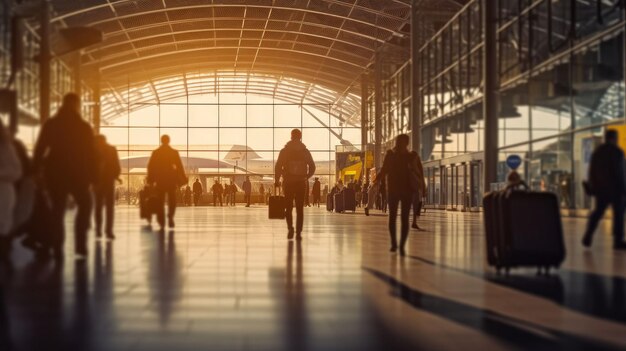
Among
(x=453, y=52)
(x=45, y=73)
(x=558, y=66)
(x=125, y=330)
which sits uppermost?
(x=453, y=52)

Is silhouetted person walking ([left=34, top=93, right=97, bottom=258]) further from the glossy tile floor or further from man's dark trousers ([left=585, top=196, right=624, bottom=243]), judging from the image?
man's dark trousers ([left=585, top=196, right=624, bottom=243])

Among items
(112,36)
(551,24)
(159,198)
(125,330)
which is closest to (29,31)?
(159,198)

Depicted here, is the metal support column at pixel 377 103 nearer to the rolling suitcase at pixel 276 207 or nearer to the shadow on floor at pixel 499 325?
the rolling suitcase at pixel 276 207

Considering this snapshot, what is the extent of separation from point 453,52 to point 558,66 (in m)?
11.9

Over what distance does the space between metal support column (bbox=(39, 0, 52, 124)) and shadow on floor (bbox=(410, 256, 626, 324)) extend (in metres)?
4.85

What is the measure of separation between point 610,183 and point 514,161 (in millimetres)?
16775

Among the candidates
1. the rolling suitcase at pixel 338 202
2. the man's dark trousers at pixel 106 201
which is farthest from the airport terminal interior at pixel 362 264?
the rolling suitcase at pixel 338 202

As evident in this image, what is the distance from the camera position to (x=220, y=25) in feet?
144

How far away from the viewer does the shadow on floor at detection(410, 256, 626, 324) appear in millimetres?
5637

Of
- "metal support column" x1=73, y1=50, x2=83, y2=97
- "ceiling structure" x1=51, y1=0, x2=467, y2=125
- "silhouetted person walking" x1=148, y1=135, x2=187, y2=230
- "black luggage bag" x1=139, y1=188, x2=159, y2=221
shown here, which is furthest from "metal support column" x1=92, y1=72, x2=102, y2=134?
"ceiling structure" x1=51, y1=0, x2=467, y2=125

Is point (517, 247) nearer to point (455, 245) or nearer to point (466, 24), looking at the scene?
point (455, 245)

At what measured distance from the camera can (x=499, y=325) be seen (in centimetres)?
491

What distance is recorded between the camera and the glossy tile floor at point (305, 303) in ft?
14.4

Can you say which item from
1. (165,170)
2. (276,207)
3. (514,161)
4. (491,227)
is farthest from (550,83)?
(491,227)
